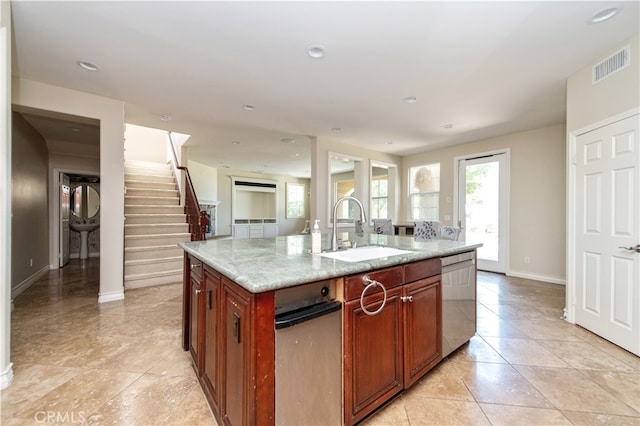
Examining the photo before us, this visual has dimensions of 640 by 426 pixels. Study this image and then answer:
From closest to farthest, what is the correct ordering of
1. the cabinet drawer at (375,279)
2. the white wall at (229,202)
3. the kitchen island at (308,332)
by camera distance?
the kitchen island at (308,332)
the cabinet drawer at (375,279)
the white wall at (229,202)

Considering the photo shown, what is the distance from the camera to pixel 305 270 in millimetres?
1241

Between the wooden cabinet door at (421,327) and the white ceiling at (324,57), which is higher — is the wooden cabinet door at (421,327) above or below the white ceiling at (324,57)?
below

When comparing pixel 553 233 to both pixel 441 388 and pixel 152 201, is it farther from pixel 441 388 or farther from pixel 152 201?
pixel 152 201

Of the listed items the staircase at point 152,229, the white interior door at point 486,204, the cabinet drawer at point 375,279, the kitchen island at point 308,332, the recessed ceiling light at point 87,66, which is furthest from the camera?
the white interior door at point 486,204

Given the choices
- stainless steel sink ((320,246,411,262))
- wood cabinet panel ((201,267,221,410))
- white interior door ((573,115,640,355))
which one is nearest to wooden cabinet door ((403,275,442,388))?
stainless steel sink ((320,246,411,262))

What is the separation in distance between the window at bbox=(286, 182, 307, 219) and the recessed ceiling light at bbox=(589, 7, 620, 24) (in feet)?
30.1

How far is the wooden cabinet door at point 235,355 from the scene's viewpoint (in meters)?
1.08

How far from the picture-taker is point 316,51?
237 centimetres

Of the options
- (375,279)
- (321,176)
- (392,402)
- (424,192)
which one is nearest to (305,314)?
(375,279)

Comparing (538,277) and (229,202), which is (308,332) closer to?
(538,277)

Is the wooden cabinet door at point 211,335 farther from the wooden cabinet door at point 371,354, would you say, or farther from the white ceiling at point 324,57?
the white ceiling at point 324,57

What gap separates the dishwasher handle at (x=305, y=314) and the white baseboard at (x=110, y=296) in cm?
346

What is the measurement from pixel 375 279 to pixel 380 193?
606 cm

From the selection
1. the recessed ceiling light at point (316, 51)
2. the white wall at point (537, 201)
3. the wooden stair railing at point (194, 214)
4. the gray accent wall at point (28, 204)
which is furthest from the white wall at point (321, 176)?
the gray accent wall at point (28, 204)
